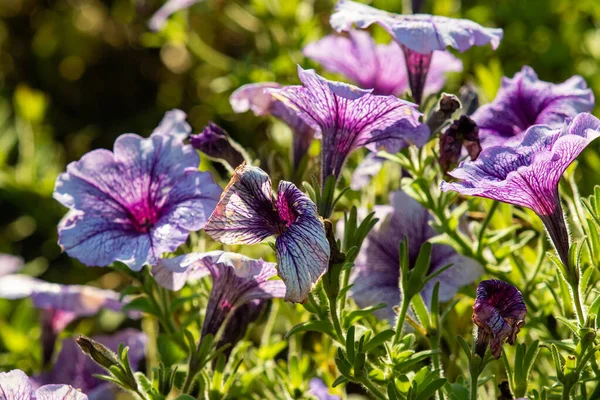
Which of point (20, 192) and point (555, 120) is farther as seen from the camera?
point (20, 192)

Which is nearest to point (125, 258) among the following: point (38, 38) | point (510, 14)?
point (510, 14)

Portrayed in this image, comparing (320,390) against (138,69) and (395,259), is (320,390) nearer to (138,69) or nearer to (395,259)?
(395,259)

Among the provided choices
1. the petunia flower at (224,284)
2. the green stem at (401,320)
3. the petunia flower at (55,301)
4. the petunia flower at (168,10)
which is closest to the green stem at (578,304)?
the green stem at (401,320)

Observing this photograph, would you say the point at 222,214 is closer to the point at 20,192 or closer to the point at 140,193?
the point at 140,193

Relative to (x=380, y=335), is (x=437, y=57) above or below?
above

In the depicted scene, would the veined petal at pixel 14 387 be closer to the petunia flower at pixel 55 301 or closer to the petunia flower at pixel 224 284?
the petunia flower at pixel 224 284

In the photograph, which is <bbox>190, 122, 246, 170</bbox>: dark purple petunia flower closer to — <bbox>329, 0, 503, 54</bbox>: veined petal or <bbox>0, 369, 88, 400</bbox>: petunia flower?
<bbox>329, 0, 503, 54</bbox>: veined petal

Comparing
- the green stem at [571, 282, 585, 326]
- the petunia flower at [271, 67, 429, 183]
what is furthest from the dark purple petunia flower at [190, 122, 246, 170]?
the green stem at [571, 282, 585, 326]

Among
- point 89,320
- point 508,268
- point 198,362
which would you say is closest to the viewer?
point 198,362
